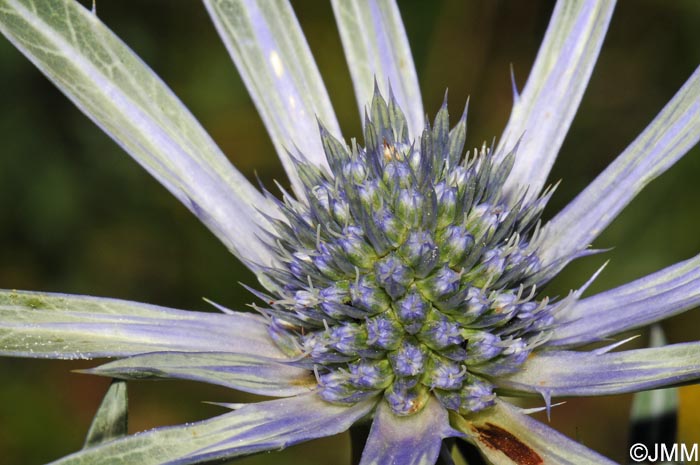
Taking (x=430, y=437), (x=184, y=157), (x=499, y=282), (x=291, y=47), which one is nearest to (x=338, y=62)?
(x=291, y=47)

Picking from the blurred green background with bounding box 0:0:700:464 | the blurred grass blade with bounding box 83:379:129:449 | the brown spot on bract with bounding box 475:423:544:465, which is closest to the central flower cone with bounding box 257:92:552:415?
the brown spot on bract with bounding box 475:423:544:465

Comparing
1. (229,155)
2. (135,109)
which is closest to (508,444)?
(135,109)

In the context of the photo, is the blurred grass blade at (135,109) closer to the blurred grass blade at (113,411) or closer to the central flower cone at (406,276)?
the central flower cone at (406,276)

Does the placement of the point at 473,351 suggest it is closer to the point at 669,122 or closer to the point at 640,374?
the point at 640,374

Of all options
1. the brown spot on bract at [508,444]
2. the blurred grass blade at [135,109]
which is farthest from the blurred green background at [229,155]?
the brown spot on bract at [508,444]

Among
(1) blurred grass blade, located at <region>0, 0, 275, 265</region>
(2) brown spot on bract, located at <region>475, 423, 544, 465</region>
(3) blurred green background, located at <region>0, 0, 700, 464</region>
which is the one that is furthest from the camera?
(3) blurred green background, located at <region>0, 0, 700, 464</region>

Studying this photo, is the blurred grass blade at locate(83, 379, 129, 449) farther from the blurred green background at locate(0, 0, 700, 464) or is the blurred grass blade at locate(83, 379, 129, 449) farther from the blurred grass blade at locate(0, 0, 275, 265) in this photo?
the blurred green background at locate(0, 0, 700, 464)
